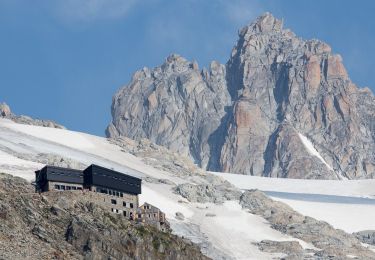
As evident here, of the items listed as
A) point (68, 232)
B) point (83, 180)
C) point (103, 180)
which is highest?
point (83, 180)

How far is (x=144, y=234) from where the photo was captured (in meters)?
99.1

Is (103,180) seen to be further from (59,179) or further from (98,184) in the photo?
(59,179)

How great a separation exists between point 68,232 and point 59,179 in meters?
45.0

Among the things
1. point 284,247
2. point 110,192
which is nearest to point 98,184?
point 110,192

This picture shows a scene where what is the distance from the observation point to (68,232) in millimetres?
88438

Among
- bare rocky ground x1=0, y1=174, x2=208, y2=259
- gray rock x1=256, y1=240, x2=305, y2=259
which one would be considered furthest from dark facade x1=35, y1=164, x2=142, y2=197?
gray rock x1=256, y1=240, x2=305, y2=259

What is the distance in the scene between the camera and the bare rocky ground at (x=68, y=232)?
80.5 metres

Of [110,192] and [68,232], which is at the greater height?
[110,192]

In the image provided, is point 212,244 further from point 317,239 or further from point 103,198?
point 103,198

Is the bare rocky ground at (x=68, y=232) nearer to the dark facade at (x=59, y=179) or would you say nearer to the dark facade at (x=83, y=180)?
the dark facade at (x=83, y=180)

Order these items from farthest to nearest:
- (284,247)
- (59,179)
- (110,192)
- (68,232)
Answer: (284,247)
(59,179)
(110,192)
(68,232)

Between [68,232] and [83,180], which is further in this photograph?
[83,180]

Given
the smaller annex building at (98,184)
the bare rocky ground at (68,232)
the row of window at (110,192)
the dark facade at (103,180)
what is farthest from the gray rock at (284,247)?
the bare rocky ground at (68,232)

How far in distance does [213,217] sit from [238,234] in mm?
13224
